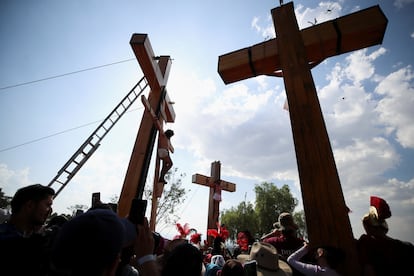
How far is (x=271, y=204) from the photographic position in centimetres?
3114

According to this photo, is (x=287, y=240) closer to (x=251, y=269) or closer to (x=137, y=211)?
(x=251, y=269)

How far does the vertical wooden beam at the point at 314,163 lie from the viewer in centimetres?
161

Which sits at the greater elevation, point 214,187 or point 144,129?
point 214,187

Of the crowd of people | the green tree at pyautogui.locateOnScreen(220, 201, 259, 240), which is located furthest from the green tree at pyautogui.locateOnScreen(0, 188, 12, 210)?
the crowd of people

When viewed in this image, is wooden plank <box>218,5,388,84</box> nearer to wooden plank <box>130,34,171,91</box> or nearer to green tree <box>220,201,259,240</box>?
wooden plank <box>130,34,171,91</box>

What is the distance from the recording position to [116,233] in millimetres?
1001

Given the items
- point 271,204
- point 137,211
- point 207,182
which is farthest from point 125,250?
point 271,204

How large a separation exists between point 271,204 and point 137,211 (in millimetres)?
32796

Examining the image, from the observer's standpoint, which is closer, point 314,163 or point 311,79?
point 314,163

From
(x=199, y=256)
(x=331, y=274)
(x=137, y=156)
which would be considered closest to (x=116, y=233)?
(x=199, y=256)

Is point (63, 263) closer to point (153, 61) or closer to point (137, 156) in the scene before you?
point (137, 156)

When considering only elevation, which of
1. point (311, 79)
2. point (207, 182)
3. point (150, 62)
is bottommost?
point (311, 79)

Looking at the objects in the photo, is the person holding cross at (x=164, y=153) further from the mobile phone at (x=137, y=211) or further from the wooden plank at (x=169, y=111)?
the mobile phone at (x=137, y=211)

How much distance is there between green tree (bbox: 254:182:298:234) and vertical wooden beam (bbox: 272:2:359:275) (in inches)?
1226
